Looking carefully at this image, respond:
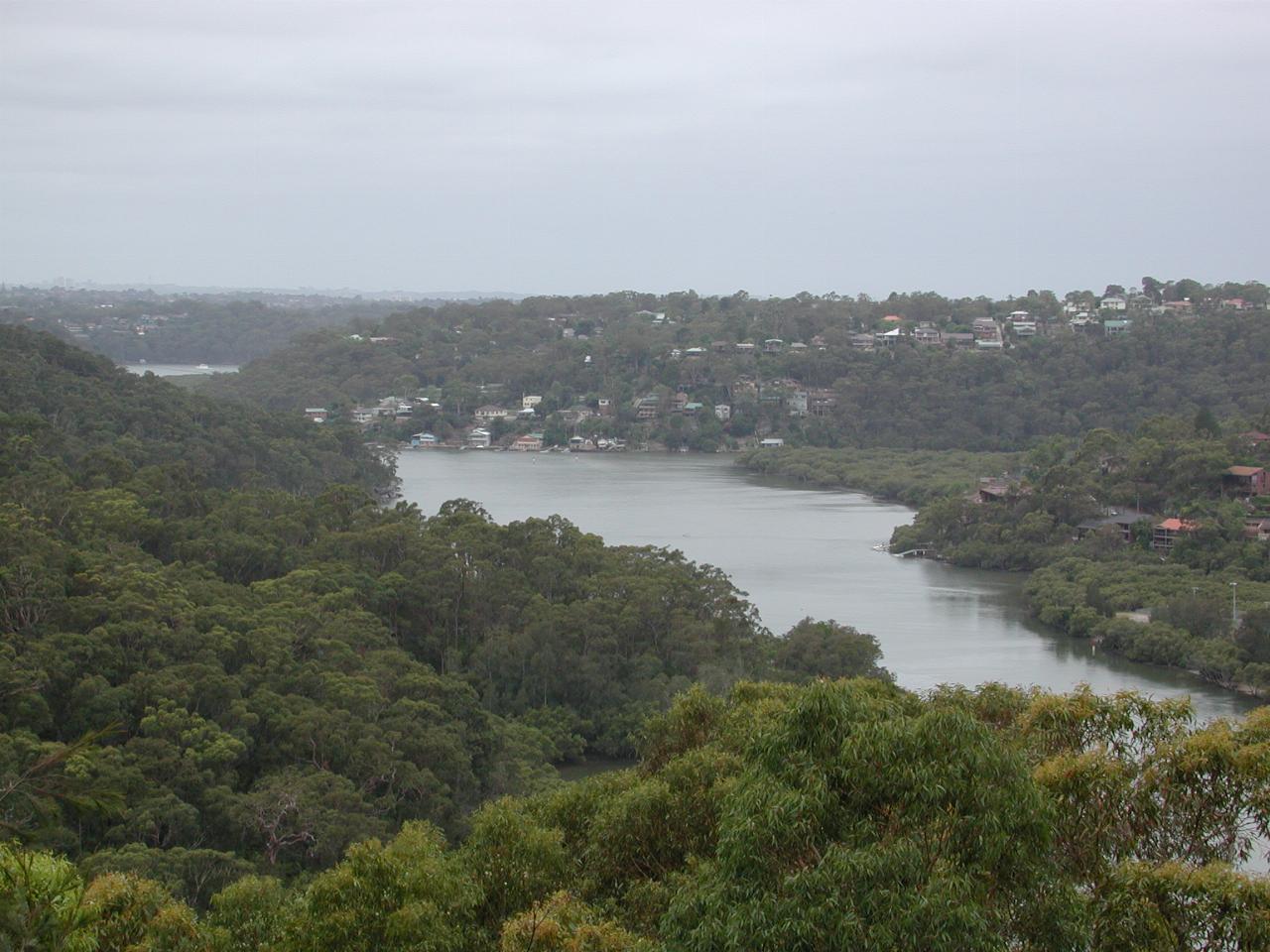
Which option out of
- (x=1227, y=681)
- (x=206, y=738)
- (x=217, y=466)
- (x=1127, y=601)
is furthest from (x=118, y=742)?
(x=217, y=466)

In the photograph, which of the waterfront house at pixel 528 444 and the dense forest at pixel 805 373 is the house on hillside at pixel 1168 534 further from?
the waterfront house at pixel 528 444

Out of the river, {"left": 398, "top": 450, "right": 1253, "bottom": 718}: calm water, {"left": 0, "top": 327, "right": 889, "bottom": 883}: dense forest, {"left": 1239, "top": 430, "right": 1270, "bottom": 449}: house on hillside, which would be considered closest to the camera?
{"left": 0, "top": 327, "right": 889, "bottom": 883}: dense forest

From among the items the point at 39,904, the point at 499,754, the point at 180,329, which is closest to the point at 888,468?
the point at 499,754

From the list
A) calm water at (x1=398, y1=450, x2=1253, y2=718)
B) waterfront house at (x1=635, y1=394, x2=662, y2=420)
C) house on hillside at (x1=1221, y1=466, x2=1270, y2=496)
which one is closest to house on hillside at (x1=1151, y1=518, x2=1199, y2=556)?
house on hillside at (x1=1221, y1=466, x2=1270, y2=496)

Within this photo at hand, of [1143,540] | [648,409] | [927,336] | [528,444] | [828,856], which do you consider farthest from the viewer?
[927,336]

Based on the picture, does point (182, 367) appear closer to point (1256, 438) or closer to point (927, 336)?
point (927, 336)

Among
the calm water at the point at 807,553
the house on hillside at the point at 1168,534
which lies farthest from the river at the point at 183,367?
the house on hillside at the point at 1168,534

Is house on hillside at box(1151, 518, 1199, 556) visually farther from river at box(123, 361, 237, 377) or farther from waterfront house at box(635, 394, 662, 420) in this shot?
river at box(123, 361, 237, 377)
